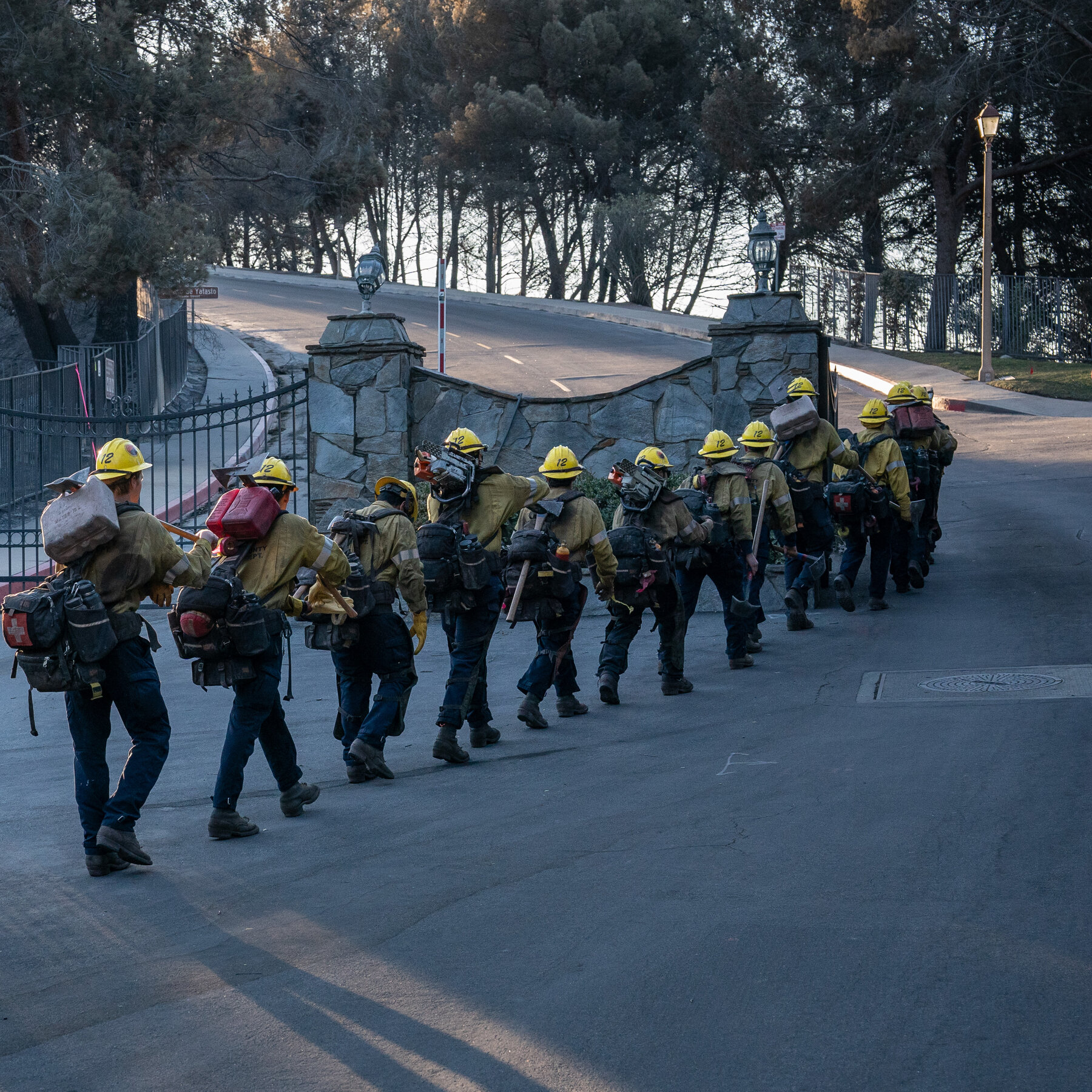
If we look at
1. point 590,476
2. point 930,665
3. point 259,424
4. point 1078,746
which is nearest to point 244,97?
point 259,424

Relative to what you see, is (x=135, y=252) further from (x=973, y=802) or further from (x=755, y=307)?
(x=973, y=802)

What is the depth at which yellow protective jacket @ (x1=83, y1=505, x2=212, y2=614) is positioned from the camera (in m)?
6.18

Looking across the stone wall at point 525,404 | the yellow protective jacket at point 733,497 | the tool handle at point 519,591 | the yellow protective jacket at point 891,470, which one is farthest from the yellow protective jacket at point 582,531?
the stone wall at point 525,404

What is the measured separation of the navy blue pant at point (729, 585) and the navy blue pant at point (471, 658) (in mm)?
2316

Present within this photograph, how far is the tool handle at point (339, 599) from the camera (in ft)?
23.7

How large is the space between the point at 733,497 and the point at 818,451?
182 centimetres

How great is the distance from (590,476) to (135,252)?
29.7ft

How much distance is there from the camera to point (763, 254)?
44.8 ft

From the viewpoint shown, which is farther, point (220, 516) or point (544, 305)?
point (544, 305)

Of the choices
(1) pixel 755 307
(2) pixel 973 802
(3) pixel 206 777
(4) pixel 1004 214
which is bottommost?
(3) pixel 206 777

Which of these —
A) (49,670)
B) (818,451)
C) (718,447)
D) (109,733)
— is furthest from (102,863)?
(818,451)

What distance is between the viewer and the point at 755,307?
13633 mm

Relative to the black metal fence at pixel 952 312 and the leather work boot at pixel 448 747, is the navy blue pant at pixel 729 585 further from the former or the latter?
the black metal fence at pixel 952 312

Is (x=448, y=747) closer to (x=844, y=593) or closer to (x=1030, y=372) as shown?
(x=844, y=593)
